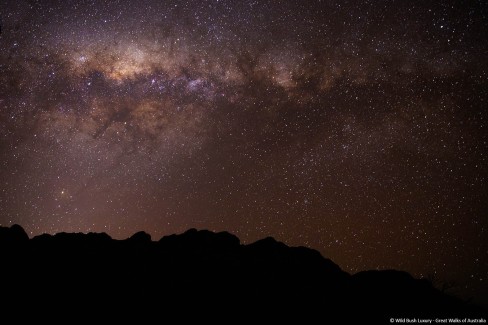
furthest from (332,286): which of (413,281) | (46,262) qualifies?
(46,262)

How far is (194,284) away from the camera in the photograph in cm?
1152

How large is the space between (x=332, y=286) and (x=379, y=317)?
237 cm

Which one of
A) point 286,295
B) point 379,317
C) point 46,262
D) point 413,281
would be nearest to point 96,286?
point 46,262

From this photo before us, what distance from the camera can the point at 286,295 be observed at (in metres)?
11.4

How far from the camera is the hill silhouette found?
33.8 feet

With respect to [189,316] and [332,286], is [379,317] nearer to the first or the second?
[332,286]

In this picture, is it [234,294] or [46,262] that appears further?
[46,262]

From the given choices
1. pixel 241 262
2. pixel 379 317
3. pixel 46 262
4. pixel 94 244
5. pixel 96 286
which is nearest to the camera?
pixel 379 317

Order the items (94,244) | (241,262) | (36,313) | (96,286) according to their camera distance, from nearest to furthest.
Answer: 1. (36,313)
2. (96,286)
3. (241,262)
4. (94,244)

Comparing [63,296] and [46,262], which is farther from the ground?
[46,262]

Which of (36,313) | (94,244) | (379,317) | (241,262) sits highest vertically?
(94,244)

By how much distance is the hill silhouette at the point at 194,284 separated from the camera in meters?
10.3

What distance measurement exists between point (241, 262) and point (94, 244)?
6703mm

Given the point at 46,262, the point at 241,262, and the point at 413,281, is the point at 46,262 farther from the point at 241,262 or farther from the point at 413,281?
the point at 413,281
